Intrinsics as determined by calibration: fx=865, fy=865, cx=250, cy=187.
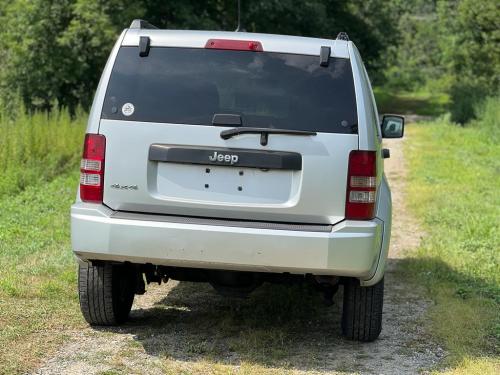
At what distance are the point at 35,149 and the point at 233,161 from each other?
955cm

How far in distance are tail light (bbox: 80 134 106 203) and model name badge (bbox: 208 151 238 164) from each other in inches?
26.4

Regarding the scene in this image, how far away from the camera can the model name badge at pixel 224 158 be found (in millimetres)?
5176

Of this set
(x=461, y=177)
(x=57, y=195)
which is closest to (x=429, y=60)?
(x=461, y=177)

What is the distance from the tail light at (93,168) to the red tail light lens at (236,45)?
91cm

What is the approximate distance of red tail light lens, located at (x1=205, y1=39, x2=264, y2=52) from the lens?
5.43m

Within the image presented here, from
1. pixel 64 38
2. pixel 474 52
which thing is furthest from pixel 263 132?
pixel 474 52

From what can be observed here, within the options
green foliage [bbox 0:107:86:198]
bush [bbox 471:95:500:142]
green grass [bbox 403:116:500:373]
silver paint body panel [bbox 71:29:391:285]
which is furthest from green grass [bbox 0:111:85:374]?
bush [bbox 471:95:500:142]

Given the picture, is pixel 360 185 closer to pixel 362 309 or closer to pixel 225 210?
pixel 225 210

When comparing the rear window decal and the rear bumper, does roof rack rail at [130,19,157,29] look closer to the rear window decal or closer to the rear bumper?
the rear window decal

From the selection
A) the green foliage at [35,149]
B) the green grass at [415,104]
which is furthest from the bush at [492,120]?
the green grass at [415,104]

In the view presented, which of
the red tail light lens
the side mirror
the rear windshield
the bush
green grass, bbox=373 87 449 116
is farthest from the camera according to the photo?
green grass, bbox=373 87 449 116

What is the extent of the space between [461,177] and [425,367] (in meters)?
10.3

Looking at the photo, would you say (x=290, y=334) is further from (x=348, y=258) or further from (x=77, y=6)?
(x=77, y=6)

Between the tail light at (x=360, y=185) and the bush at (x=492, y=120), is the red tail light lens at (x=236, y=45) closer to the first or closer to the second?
the tail light at (x=360, y=185)
